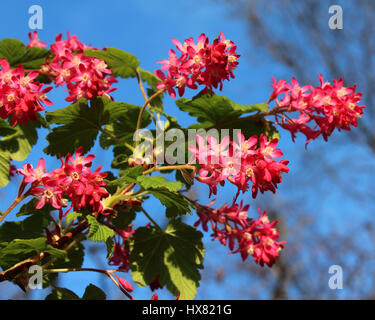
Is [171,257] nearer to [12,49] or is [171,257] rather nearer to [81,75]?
[81,75]

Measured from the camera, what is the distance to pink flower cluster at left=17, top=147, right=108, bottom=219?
1442 mm

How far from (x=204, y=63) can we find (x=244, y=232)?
2.47 ft

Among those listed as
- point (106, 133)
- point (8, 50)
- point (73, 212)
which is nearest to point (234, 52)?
point (106, 133)

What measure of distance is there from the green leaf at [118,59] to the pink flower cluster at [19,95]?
26cm

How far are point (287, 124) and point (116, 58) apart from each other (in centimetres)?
80

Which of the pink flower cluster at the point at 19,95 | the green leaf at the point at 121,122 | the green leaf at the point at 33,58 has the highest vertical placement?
the green leaf at the point at 33,58

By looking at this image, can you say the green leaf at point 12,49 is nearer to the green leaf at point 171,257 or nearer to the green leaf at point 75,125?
the green leaf at point 75,125

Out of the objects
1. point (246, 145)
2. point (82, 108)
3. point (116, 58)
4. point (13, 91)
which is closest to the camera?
point (246, 145)

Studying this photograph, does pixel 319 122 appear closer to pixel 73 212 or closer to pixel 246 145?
pixel 246 145

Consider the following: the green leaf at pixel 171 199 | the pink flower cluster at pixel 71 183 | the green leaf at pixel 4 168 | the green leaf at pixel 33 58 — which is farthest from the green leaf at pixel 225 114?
the green leaf at pixel 4 168

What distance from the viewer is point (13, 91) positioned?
1591mm

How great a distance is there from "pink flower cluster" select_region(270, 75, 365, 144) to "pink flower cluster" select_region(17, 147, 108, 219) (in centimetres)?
85

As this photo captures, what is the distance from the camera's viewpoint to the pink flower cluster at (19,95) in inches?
62.2

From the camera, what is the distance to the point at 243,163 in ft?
4.69
